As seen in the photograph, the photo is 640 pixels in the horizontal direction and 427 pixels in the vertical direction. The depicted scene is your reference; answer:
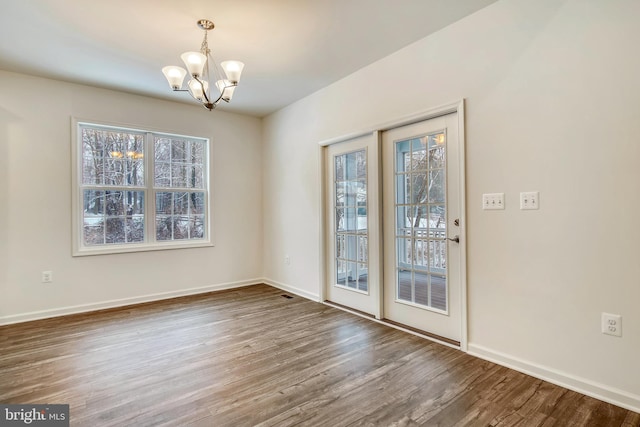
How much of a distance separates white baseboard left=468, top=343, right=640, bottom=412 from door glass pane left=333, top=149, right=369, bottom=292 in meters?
1.37

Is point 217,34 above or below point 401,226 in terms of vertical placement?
above

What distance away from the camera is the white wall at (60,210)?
3379mm

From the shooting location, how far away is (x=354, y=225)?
369 cm

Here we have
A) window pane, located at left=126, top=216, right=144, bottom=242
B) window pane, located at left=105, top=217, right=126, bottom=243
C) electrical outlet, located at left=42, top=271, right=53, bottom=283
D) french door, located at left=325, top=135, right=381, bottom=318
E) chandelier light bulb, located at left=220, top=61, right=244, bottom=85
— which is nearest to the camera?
chandelier light bulb, located at left=220, top=61, right=244, bottom=85

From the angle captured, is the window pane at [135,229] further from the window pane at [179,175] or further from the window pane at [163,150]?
the window pane at [163,150]

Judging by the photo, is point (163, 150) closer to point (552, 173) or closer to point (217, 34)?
point (217, 34)

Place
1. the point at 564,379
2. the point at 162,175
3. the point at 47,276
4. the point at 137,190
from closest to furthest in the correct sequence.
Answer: the point at 564,379, the point at 47,276, the point at 137,190, the point at 162,175

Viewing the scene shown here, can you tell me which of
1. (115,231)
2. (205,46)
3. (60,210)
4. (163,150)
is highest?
(205,46)

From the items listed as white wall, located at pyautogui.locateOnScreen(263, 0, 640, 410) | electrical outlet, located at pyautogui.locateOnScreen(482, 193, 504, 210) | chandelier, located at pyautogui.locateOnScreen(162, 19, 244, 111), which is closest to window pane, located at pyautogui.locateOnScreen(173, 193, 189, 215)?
chandelier, located at pyautogui.locateOnScreen(162, 19, 244, 111)

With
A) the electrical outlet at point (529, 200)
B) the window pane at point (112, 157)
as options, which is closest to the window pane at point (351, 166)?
the electrical outlet at point (529, 200)

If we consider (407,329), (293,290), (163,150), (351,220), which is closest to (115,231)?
(163,150)

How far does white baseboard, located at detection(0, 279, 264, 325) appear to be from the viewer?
342 cm

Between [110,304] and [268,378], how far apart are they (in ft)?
9.17

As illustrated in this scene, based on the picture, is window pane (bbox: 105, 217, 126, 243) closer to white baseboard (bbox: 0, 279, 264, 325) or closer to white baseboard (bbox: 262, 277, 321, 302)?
white baseboard (bbox: 0, 279, 264, 325)
